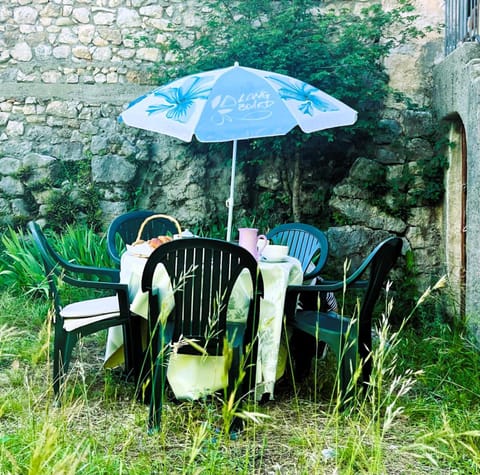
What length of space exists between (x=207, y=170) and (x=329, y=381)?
10.7 ft

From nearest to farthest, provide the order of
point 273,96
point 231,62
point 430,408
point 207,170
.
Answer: point 430,408 < point 273,96 < point 231,62 < point 207,170

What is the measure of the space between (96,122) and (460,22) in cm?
380

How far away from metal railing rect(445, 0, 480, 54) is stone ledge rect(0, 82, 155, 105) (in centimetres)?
333

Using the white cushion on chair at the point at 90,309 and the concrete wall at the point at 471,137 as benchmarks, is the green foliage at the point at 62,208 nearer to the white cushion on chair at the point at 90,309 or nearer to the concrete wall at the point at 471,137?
the white cushion on chair at the point at 90,309

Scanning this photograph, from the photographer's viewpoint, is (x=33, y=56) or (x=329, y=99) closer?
(x=329, y=99)

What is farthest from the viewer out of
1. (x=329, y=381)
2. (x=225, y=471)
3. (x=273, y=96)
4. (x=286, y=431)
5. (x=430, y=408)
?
(x=329, y=381)

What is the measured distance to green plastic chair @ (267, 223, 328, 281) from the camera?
428cm

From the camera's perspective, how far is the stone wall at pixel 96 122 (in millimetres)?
6340

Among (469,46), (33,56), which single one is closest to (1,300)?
(33,56)

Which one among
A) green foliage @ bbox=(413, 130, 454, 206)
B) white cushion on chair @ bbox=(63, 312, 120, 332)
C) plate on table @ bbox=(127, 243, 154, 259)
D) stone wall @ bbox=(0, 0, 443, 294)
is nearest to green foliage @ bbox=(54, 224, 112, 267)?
stone wall @ bbox=(0, 0, 443, 294)

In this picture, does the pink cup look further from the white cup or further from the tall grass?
the tall grass

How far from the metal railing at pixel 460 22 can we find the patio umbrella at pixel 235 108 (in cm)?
167

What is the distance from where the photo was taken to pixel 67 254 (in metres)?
5.43

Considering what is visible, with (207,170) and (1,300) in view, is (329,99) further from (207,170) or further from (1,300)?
(1,300)
